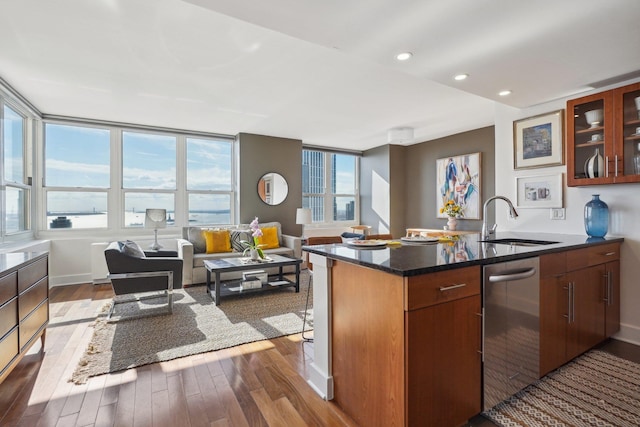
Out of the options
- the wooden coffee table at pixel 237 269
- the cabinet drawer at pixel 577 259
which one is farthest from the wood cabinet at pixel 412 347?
the wooden coffee table at pixel 237 269

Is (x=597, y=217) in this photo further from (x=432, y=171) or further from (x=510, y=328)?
(x=432, y=171)

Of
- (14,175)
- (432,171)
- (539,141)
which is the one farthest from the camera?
Result: (432,171)

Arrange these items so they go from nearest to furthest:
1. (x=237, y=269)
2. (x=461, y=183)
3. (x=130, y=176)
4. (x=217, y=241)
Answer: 1. (x=237, y=269)
2. (x=217, y=241)
3. (x=130, y=176)
4. (x=461, y=183)

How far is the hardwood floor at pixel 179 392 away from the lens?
5.42ft

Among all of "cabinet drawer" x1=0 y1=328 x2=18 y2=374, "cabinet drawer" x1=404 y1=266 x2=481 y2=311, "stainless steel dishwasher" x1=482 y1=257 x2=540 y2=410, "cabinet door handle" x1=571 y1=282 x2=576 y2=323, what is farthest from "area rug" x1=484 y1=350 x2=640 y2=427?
"cabinet drawer" x1=0 y1=328 x2=18 y2=374

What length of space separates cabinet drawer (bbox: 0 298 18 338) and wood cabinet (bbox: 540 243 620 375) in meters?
3.04

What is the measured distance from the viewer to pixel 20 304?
6.25ft

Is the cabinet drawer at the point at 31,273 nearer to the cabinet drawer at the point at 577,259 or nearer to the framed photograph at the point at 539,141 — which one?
the cabinet drawer at the point at 577,259

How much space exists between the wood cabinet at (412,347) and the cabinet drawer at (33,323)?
200 centimetres

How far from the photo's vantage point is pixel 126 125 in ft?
16.4

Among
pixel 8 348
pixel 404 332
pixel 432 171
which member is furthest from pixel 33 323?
pixel 432 171

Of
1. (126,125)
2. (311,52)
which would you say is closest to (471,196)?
(311,52)

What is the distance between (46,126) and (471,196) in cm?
678

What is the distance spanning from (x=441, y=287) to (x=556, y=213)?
2.34 meters
